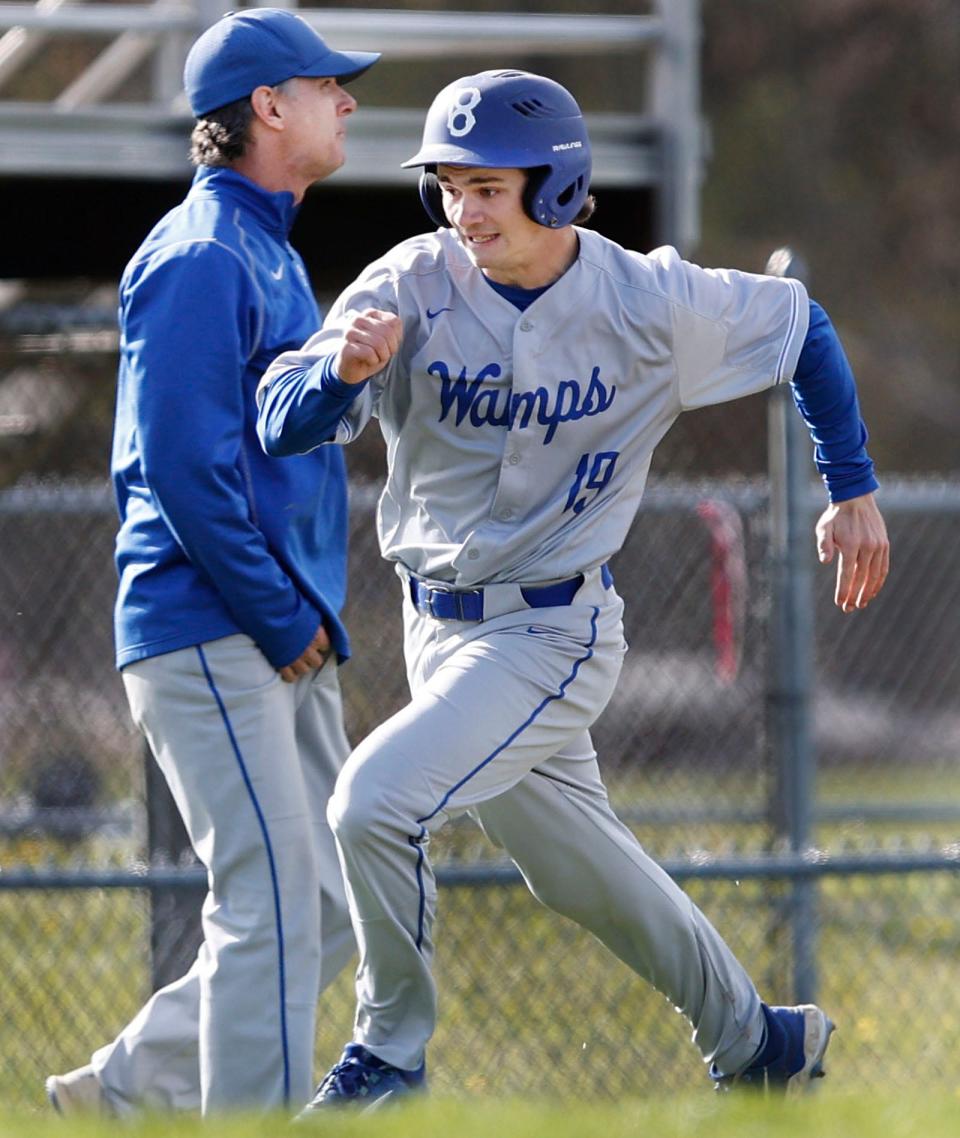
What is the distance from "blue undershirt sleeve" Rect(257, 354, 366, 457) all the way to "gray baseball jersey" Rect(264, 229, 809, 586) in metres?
0.12

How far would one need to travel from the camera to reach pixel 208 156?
184 inches

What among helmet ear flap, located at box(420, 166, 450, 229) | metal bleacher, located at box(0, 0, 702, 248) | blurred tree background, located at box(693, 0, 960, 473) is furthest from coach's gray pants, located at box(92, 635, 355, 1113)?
blurred tree background, located at box(693, 0, 960, 473)

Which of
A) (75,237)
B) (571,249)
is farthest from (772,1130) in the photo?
(75,237)

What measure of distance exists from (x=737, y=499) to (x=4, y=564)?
108 inches

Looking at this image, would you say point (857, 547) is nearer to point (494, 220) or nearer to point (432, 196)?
point (494, 220)

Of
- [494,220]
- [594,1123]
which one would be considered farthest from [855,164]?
[594,1123]

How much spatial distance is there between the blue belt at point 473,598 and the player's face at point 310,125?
1011 mm

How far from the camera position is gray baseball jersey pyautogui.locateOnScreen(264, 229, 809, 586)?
4156 mm

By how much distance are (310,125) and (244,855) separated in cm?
155

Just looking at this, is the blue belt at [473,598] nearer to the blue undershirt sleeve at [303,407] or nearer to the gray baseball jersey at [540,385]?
the gray baseball jersey at [540,385]

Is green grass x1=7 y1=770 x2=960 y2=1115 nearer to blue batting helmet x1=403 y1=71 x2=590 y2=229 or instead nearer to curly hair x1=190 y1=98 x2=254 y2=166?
blue batting helmet x1=403 y1=71 x2=590 y2=229

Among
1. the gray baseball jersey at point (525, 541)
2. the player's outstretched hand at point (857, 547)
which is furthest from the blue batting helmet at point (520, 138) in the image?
the player's outstretched hand at point (857, 547)

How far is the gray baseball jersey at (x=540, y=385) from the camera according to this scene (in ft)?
13.6

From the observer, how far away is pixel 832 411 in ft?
14.4
